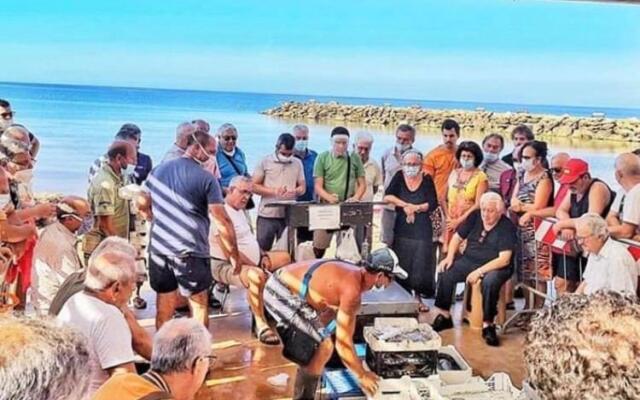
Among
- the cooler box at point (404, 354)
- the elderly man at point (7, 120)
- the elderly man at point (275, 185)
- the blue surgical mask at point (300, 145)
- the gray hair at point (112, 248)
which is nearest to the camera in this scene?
the gray hair at point (112, 248)

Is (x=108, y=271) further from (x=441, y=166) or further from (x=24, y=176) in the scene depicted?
(x=441, y=166)

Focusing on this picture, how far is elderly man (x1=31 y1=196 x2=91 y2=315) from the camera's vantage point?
362 cm

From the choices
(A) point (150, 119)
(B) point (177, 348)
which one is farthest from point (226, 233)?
(A) point (150, 119)

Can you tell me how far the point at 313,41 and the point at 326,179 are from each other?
43.4 feet

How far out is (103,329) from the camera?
2.31m

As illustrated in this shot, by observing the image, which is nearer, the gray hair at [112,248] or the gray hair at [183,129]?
the gray hair at [112,248]

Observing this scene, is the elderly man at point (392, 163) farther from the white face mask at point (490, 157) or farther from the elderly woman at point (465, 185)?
the white face mask at point (490, 157)

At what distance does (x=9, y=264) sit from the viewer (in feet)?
12.0

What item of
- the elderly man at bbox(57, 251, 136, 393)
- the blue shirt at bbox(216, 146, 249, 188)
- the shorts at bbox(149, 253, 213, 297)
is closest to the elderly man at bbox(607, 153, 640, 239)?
the shorts at bbox(149, 253, 213, 297)

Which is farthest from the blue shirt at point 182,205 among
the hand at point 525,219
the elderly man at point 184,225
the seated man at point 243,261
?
the hand at point 525,219

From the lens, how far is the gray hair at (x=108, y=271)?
7.93 feet

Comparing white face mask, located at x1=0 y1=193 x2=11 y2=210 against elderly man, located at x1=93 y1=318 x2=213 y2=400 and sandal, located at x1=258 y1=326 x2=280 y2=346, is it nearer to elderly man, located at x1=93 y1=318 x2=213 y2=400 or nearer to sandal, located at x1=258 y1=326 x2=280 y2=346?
elderly man, located at x1=93 y1=318 x2=213 y2=400

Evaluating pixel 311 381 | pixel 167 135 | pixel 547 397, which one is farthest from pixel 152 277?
pixel 167 135

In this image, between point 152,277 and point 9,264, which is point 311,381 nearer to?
point 152,277
